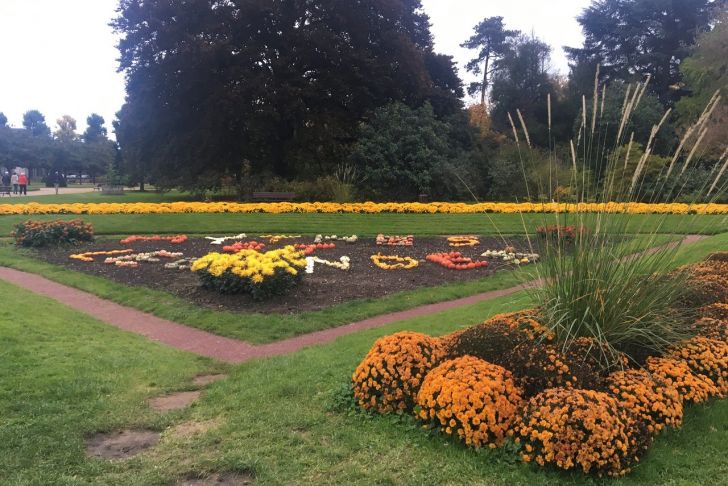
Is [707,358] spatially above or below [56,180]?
below

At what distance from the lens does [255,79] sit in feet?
75.4

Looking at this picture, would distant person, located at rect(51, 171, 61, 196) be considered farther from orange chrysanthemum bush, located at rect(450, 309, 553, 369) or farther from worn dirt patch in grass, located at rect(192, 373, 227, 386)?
orange chrysanthemum bush, located at rect(450, 309, 553, 369)

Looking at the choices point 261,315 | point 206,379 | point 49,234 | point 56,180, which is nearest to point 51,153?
point 56,180

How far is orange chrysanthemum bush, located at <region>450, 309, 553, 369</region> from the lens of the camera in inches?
159

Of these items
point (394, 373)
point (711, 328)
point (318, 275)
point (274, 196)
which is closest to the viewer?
point (394, 373)

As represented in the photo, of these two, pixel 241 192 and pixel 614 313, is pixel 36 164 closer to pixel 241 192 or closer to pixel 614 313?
pixel 241 192

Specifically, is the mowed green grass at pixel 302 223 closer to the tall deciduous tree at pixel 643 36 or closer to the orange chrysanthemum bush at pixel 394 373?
the orange chrysanthemum bush at pixel 394 373

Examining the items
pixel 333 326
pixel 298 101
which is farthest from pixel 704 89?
pixel 333 326

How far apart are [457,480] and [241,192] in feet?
70.6

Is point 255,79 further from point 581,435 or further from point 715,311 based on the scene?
point 581,435

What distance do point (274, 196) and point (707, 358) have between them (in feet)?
62.8

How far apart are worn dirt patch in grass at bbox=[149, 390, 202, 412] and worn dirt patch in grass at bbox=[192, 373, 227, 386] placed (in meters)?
0.25

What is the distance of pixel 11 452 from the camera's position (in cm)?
339

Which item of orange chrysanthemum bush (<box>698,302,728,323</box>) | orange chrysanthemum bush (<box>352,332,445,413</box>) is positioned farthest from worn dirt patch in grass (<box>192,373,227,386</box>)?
orange chrysanthemum bush (<box>698,302,728,323</box>)
